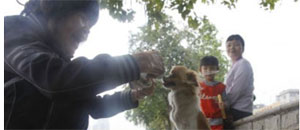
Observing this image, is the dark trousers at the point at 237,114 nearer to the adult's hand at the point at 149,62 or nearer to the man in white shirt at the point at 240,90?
the man in white shirt at the point at 240,90

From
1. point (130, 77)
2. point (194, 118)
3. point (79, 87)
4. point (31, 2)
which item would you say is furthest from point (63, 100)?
point (194, 118)

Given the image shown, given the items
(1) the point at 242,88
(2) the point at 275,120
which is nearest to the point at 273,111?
(2) the point at 275,120

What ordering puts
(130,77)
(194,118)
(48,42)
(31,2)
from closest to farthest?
(130,77) < (48,42) < (31,2) < (194,118)

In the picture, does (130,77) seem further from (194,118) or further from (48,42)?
(194,118)

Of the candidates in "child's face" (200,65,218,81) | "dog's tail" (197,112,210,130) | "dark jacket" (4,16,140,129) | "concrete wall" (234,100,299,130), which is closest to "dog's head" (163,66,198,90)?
"dog's tail" (197,112,210,130)

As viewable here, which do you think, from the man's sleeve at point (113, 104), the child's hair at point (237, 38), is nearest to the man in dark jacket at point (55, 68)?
the man's sleeve at point (113, 104)

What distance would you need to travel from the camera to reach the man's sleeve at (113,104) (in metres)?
1.43

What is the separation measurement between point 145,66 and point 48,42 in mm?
337

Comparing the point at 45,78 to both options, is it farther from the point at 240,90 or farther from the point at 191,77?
the point at 240,90

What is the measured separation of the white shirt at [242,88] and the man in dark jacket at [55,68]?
126 inches

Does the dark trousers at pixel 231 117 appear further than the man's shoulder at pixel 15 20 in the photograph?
Yes

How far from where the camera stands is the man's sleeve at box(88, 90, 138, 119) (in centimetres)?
143

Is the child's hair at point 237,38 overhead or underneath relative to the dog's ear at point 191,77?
overhead

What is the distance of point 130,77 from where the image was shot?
104cm
